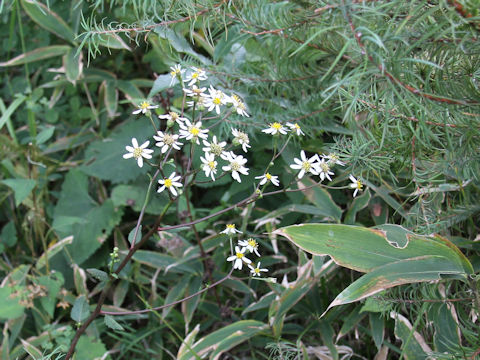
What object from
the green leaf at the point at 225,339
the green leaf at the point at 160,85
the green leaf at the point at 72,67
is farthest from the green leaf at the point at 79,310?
the green leaf at the point at 72,67

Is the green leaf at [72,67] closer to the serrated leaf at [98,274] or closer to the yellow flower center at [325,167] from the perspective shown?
the serrated leaf at [98,274]

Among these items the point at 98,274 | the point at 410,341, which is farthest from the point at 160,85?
the point at 410,341

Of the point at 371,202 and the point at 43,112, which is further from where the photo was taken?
the point at 43,112

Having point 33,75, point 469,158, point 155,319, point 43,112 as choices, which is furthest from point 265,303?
point 33,75

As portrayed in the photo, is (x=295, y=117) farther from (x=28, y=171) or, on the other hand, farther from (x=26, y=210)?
(x=26, y=210)

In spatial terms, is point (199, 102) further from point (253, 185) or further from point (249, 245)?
point (253, 185)

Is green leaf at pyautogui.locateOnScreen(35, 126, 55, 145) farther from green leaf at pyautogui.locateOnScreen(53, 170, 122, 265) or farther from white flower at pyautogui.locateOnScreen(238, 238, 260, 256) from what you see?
white flower at pyautogui.locateOnScreen(238, 238, 260, 256)
